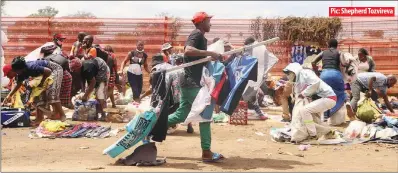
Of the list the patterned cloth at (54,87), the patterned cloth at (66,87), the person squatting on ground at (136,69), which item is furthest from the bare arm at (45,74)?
the person squatting on ground at (136,69)

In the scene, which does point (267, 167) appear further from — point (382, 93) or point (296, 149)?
point (382, 93)

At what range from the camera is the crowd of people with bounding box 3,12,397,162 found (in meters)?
6.53

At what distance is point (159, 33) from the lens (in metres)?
18.5

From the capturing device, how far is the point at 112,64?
1284 cm

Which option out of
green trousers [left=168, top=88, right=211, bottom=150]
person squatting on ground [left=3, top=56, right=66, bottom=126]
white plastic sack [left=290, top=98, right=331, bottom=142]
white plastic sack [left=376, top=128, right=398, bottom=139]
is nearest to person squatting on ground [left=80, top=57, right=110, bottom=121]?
person squatting on ground [left=3, top=56, right=66, bottom=126]

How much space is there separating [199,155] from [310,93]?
2.57m

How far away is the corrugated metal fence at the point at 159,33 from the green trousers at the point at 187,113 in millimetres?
11396

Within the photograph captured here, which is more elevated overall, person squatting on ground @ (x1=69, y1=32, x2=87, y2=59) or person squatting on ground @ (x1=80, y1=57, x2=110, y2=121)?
person squatting on ground @ (x1=69, y1=32, x2=87, y2=59)

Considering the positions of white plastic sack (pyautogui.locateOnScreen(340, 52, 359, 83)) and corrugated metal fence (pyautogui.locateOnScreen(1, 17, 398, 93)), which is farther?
corrugated metal fence (pyautogui.locateOnScreen(1, 17, 398, 93))

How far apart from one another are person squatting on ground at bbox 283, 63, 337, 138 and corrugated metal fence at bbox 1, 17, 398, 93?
29.3ft

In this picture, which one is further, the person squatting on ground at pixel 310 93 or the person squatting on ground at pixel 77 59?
the person squatting on ground at pixel 77 59

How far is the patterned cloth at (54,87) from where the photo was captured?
10.2 meters

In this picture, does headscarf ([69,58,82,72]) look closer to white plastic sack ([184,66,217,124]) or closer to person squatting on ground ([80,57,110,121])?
person squatting on ground ([80,57,110,121])

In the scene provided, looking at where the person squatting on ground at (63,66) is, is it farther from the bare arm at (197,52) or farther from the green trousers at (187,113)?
the bare arm at (197,52)
